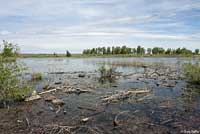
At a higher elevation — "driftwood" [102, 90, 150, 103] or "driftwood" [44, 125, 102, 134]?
"driftwood" [102, 90, 150, 103]

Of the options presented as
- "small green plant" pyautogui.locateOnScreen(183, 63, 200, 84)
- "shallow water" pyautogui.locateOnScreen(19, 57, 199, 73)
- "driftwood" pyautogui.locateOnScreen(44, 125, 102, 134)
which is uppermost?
"small green plant" pyautogui.locateOnScreen(183, 63, 200, 84)

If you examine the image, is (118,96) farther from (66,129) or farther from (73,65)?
(73,65)

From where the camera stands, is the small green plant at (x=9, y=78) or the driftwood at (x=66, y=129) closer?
the driftwood at (x=66, y=129)

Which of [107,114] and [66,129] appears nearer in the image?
[66,129]

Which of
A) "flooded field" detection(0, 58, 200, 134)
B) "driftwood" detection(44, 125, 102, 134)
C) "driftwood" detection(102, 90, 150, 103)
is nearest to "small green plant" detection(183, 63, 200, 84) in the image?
"flooded field" detection(0, 58, 200, 134)

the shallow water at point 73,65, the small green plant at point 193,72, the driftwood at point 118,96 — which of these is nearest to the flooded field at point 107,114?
the driftwood at point 118,96

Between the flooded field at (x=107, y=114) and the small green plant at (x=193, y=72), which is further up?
the small green plant at (x=193, y=72)

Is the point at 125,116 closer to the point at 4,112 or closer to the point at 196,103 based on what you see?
the point at 196,103

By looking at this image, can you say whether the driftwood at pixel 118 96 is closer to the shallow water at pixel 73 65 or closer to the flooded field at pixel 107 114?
the flooded field at pixel 107 114

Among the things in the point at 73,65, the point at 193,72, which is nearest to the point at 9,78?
the point at 193,72

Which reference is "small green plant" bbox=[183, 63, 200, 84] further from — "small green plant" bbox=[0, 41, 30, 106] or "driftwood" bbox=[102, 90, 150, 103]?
"small green plant" bbox=[0, 41, 30, 106]

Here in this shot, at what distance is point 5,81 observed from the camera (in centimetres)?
1620

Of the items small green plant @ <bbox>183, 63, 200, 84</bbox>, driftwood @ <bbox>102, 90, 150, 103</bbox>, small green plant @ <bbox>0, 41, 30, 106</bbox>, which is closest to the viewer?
small green plant @ <bbox>0, 41, 30, 106</bbox>

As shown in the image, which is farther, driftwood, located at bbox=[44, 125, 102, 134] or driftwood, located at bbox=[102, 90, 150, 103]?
driftwood, located at bbox=[102, 90, 150, 103]
